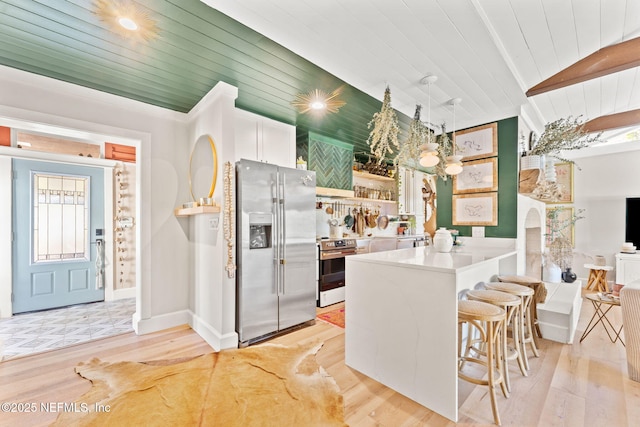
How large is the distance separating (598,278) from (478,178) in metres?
3.58

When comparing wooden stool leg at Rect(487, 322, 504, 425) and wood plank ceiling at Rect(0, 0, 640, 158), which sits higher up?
wood plank ceiling at Rect(0, 0, 640, 158)

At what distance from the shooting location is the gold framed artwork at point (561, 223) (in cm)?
533

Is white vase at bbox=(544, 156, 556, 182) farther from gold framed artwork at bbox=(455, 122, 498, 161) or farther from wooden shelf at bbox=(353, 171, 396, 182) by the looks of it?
wooden shelf at bbox=(353, 171, 396, 182)

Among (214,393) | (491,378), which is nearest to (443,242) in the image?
(491,378)

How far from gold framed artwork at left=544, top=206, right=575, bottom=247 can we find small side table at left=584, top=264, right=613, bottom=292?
61cm

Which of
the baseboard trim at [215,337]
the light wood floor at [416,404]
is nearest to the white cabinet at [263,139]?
the baseboard trim at [215,337]

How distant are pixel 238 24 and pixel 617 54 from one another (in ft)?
10.3

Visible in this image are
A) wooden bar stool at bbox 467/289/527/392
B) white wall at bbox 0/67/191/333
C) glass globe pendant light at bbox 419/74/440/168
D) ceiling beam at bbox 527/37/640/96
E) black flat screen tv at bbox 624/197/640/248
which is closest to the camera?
wooden bar stool at bbox 467/289/527/392

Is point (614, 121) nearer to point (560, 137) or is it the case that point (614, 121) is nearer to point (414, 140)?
point (560, 137)

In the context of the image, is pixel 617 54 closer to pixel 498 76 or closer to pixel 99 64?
pixel 498 76

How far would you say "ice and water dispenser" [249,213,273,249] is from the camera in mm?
2814

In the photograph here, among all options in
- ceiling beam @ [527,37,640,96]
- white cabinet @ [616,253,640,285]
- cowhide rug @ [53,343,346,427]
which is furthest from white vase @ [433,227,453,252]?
white cabinet @ [616,253,640,285]

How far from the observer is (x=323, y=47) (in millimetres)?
2096

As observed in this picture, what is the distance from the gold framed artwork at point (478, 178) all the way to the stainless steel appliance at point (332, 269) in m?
1.79
